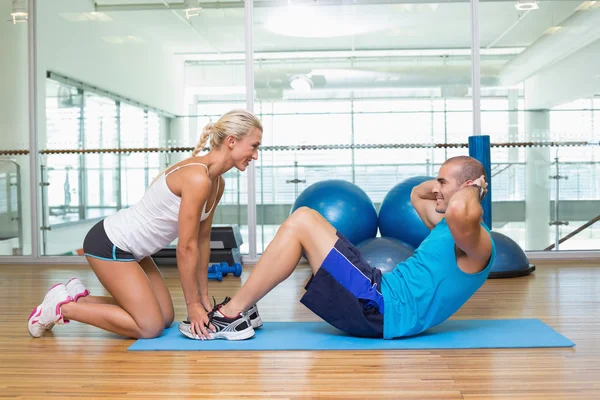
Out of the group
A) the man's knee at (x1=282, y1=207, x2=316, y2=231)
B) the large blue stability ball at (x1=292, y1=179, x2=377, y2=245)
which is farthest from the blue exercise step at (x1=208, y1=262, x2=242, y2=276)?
the man's knee at (x1=282, y1=207, x2=316, y2=231)

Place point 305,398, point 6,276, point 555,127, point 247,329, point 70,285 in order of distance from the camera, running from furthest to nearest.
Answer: point 555,127 → point 6,276 → point 70,285 → point 247,329 → point 305,398

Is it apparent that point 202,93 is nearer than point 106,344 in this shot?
No

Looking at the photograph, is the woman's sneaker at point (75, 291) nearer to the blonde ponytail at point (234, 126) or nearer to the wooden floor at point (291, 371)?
the wooden floor at point (291, 371)

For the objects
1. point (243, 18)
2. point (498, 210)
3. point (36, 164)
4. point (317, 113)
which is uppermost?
A: point (243, 18)

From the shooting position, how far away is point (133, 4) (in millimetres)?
5305

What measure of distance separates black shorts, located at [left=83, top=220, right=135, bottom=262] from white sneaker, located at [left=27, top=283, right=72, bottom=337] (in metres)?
0.24

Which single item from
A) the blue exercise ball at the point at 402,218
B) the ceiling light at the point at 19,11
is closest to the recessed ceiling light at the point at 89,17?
the ceiling light at the point at 19,11

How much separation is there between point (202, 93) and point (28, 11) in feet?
5.21

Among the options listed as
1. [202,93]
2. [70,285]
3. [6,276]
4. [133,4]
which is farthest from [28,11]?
[70,285]

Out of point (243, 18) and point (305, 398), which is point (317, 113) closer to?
point (243, 18)

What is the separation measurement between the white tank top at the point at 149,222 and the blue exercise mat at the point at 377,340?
38 cm

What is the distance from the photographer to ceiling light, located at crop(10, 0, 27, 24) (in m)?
5.34

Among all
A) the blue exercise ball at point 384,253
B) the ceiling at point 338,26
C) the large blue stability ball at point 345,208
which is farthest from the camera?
the ceiling at point 338,26

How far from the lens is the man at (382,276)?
2.29m
